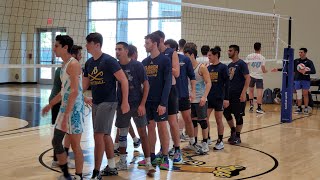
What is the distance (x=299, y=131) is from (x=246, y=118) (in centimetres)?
200

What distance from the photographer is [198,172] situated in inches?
211

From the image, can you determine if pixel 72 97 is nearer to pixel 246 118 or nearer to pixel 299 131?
pixel 299 131

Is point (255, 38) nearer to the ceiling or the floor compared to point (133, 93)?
nearer to the ceiling

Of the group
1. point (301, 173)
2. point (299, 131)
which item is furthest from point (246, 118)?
point (301, 173)

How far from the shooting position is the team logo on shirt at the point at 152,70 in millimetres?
5373

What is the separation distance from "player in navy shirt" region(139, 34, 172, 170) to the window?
11.3m

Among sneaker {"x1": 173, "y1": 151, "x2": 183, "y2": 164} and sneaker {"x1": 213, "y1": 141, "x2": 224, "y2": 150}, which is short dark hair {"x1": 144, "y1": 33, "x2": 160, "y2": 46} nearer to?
sneaker {"x1": 173, "y1": 151, "x2": 183, "y2": 164}

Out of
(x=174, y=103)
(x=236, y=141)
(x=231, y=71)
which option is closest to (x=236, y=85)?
(x=231, y=71)

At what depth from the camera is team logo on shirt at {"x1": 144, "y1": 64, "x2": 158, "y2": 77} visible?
5.37m

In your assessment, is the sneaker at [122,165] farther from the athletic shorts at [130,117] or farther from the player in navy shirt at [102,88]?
the player in navy shirt at [102,88]

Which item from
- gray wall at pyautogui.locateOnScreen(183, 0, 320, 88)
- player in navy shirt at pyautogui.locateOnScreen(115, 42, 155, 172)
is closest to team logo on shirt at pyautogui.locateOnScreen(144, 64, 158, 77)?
player in navy shirt at pyautogui.locateOnScreen(115, 42, 155, 172)

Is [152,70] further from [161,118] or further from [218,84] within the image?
[218,84]

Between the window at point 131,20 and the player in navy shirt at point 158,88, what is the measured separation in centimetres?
1129

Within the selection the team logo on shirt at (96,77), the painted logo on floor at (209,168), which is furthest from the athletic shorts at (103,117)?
the painted logo on floor at (209,168)
